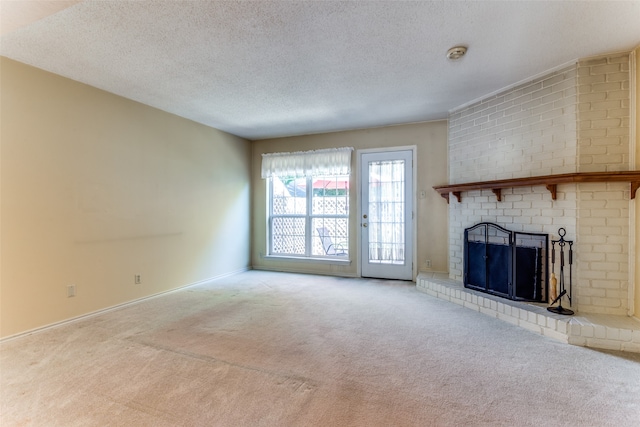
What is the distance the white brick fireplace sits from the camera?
2600 millimetres

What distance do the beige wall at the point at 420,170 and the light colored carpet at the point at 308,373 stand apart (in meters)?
1.41

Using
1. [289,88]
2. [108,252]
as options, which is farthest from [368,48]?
[108,252]

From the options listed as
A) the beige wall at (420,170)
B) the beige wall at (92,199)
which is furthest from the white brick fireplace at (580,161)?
the beige wall at (92,199)

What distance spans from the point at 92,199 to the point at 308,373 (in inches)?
114

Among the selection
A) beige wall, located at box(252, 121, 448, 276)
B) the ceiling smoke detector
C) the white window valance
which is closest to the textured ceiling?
the ceiling smoke detector

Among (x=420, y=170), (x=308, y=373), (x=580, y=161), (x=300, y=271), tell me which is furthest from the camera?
(x=300, y=271)

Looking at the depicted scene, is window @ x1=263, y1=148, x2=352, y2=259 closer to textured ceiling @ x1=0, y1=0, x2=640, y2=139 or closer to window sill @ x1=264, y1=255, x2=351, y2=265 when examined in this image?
window sill @ x1=264, y1=255, x2=351, y2=265

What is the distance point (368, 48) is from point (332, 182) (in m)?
2.84

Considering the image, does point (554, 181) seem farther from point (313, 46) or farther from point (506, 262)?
point (313, 46)

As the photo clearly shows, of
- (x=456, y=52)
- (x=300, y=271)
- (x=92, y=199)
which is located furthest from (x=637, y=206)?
(x=92, y=199)

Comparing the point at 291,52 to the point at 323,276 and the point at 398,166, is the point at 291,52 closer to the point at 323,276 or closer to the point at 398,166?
the point at 398,166

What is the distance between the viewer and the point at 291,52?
8.12 ft

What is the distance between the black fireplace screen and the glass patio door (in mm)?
1060

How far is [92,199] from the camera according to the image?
124 inches
